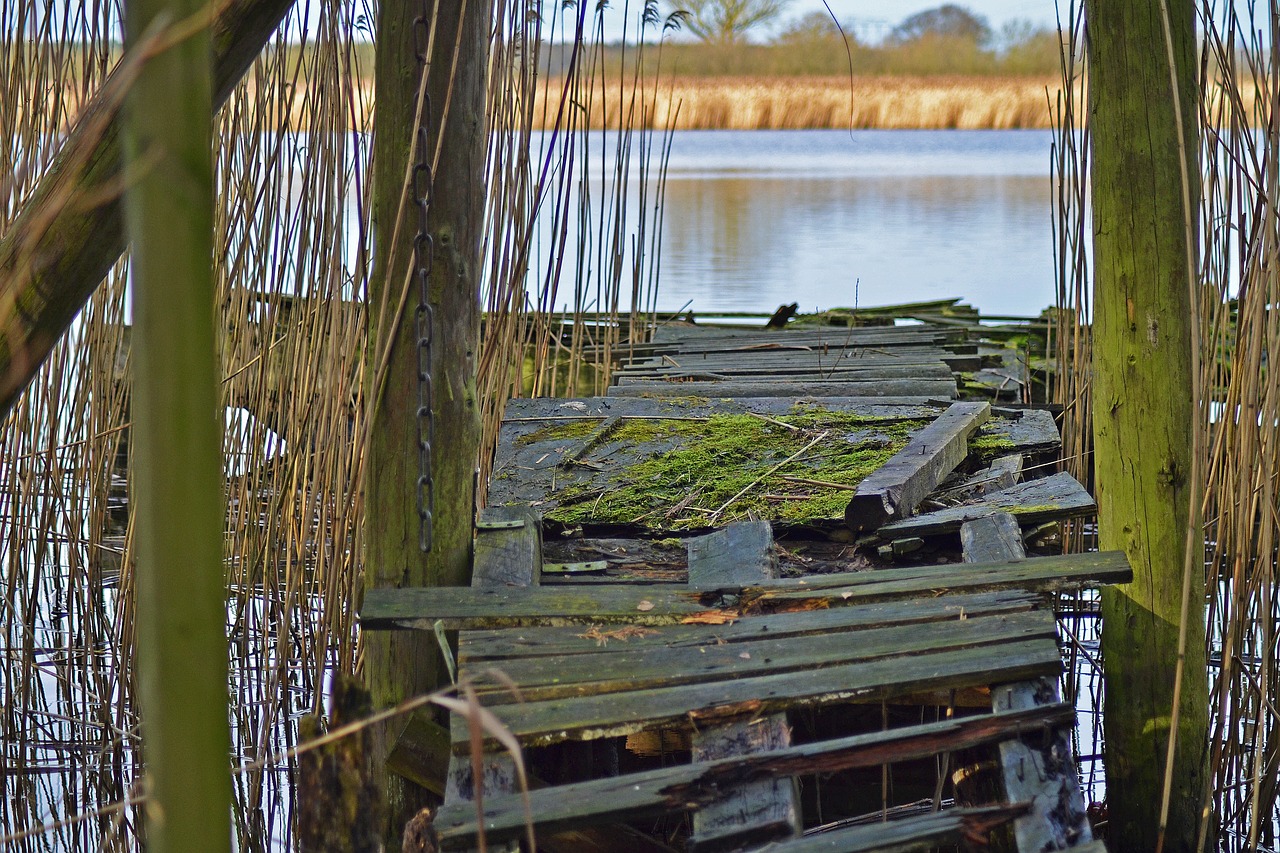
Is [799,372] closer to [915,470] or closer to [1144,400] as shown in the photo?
[915,470]

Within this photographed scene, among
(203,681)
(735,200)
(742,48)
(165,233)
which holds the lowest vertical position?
(203,681)

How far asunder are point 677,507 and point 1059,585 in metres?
0.83

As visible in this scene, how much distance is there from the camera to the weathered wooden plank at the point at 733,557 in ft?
6.81

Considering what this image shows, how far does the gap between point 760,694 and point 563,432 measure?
1427mm

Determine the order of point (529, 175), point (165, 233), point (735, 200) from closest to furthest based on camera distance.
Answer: point (165, 233)
point (529, 175)
point (735, 200)

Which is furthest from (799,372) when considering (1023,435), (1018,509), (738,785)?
(738,785)

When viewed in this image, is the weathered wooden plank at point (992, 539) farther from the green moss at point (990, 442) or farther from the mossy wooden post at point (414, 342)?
the mossy wooden post at point (414, 342)

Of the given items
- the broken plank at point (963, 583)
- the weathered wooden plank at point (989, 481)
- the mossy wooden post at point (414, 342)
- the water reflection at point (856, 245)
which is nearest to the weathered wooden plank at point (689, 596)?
the broken plank at point (963, 583)

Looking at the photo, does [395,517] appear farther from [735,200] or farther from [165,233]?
[735,200]

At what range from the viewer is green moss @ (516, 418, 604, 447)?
2.93 meters

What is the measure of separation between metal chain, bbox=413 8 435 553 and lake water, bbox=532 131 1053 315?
2.67 m

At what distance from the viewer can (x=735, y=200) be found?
17.1m

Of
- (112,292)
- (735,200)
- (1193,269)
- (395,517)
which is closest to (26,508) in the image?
(112,292)

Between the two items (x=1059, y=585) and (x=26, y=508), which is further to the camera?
(x=26, y=508)
